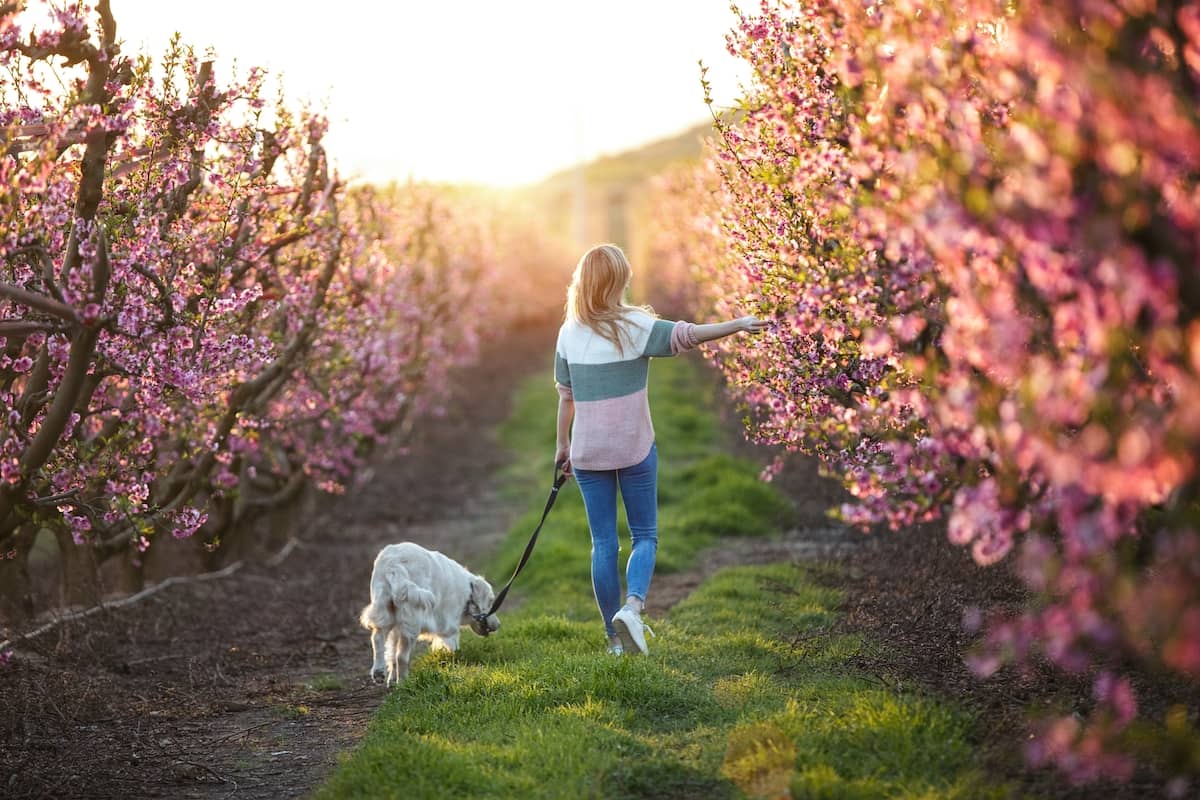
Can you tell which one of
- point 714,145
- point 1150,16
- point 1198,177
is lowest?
point 1198,177

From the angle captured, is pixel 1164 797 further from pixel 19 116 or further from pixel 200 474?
Answer: pixel 200 474

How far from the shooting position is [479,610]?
8.68 m

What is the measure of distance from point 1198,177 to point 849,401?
A: 326 centimetres

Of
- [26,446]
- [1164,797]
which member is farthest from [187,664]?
[1164,797]

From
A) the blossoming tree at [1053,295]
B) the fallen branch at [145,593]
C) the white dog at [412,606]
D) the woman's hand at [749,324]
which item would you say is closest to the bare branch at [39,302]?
A: the fallen branch at [145,593]

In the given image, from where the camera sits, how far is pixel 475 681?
7.32 m

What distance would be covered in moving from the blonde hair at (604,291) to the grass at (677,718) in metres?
2.06

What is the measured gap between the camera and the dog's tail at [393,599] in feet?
25.5

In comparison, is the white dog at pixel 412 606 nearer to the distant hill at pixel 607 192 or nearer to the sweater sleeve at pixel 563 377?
the sweater sleeve at pixel 563 377

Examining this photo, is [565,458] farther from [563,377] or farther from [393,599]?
[393,599]

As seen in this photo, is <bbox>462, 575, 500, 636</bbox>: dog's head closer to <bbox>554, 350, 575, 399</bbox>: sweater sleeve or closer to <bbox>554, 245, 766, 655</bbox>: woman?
<bbox>554, 245, 766, 655</bbox>: woman

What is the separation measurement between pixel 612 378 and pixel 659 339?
1.27 feet

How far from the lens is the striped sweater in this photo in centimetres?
733

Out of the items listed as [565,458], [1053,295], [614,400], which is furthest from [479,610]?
[1053,295]
